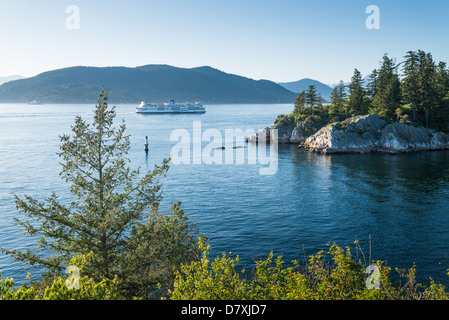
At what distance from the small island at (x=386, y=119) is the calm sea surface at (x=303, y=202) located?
9367mm

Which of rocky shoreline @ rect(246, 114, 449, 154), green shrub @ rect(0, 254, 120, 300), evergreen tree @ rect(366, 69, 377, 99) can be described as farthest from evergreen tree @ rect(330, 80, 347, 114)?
green shrub @ rect(0, 254, 120, 300)

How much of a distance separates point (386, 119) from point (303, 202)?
6901cm

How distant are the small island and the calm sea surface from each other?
30.7ft

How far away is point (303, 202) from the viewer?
48.7 metres

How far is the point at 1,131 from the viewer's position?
13788 cm

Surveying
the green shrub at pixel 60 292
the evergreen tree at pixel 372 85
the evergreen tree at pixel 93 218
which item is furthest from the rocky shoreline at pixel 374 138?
the green shrub at pixel 60 292

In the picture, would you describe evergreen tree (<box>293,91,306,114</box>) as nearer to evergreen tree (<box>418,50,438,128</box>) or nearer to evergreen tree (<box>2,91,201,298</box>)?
evergreen tree (<box>418,50,438,128</box>)

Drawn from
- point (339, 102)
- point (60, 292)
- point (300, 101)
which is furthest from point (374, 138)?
point (60, 292)

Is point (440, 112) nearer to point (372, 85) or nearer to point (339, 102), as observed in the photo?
point (372, 85)

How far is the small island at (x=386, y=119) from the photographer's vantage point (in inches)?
3708
